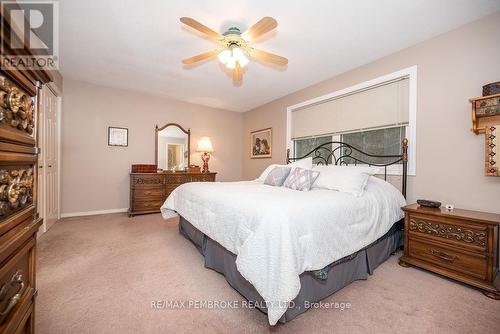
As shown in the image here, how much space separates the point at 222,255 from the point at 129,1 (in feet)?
8.03

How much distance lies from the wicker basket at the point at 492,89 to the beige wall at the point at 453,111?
0.56 feet

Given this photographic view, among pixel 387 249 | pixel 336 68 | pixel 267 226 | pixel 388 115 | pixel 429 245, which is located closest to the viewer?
pixel 267 226

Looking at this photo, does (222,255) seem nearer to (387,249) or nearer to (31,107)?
(31,107)

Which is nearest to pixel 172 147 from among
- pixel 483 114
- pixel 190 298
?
pixel 190 298

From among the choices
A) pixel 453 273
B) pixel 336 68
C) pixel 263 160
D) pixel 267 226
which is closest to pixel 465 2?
pixel 336 68

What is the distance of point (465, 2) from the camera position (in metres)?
1.94

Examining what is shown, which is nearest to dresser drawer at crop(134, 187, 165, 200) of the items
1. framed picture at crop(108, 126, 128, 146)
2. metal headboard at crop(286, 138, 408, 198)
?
framed picture at crop(108, 126, 128, 146)

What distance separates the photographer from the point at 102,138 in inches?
164

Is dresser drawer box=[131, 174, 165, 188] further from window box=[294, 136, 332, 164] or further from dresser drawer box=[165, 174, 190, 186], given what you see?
window box=[294, 136, 332, 164]

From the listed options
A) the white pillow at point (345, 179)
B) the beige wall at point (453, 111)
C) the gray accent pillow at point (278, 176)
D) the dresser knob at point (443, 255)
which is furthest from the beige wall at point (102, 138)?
the dresser knob at point (443, 255)

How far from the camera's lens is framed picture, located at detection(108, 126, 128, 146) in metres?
4.24

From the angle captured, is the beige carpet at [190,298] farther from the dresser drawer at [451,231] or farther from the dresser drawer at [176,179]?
the dresser drawer at [176,179]

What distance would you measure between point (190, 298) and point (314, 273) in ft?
3.16

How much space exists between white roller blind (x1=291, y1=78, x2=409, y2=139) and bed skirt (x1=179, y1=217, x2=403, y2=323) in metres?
1.36
